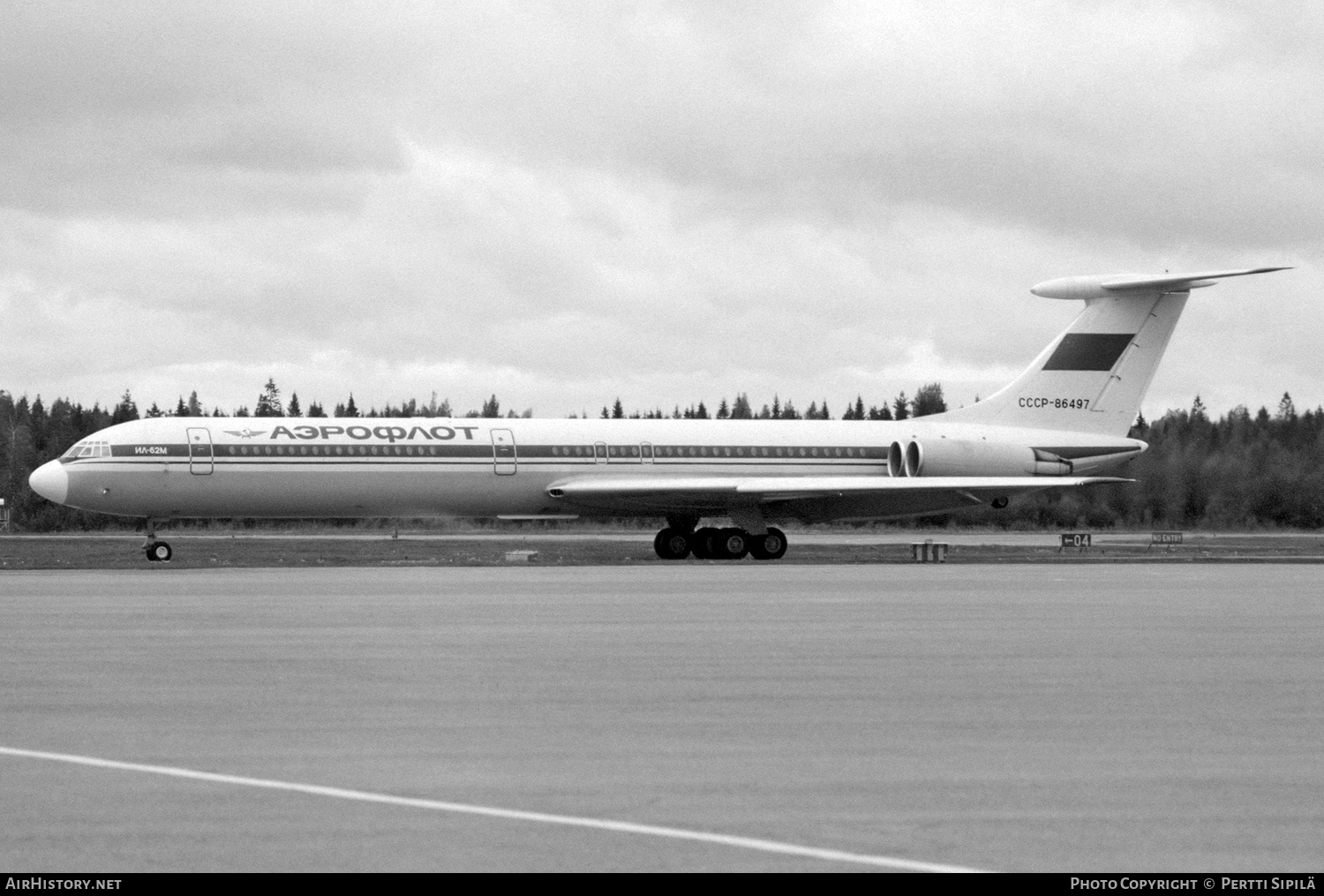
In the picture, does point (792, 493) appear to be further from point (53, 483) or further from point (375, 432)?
point (53, 483)

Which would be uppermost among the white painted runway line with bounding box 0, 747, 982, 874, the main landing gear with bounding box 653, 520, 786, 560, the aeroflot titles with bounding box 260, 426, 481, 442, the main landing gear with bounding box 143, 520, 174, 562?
the aeroflot titles with bounding box 260, 426, 481, 442

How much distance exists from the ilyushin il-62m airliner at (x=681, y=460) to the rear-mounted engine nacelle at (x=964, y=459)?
0.05 meters

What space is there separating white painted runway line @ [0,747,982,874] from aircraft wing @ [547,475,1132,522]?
3038 cm

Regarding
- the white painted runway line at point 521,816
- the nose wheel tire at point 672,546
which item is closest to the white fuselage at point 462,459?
the nose wheel tire at point 672,546

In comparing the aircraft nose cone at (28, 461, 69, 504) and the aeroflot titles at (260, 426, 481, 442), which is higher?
the aeroflot titles at (260, 426, 481, 442)

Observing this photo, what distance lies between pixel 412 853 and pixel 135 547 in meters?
39.6

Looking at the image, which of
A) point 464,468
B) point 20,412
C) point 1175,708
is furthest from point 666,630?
point 20,412

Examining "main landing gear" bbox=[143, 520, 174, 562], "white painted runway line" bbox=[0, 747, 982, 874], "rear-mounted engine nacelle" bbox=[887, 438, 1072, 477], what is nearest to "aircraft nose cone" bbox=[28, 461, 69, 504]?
"main landing gear" bbox=[143, 520, 174, 562]

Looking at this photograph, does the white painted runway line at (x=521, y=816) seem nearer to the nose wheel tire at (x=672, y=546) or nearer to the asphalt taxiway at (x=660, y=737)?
the asphalt taxiway at (x=660, y=737)

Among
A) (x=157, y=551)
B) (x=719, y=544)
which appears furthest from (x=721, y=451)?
(x=157, y=551)

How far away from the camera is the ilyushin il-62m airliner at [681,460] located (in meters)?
37.3

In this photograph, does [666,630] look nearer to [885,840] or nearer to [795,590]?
[795,590]

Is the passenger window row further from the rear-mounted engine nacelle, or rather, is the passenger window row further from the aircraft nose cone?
the aircraft nose cone

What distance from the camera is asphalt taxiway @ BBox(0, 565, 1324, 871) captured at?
6.87 m
